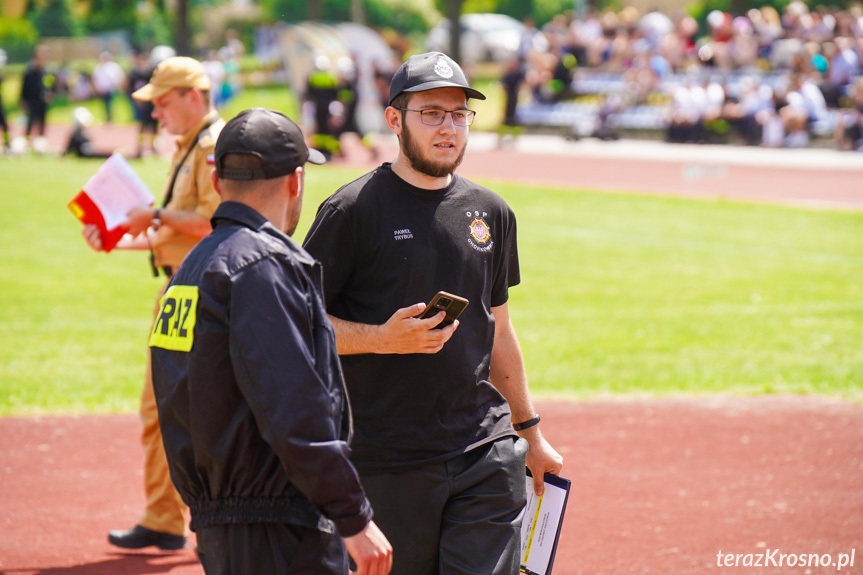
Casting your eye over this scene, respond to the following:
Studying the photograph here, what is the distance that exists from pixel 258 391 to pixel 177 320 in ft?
1.07

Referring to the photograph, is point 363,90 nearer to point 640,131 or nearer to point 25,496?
point 640,131

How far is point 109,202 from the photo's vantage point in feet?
18.9

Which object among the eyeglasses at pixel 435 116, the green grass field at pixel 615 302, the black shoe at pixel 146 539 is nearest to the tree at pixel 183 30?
the green grass field at pixel 615 302

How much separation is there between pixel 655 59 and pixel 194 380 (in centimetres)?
3280

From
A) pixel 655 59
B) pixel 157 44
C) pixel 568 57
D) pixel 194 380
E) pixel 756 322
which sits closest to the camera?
pixel 194 380

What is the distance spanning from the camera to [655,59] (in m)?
33.8

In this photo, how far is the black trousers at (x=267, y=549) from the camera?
2.86 m

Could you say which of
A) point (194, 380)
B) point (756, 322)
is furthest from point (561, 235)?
point (194, 380)

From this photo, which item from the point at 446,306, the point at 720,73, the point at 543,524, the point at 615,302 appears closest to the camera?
the point at 446,306

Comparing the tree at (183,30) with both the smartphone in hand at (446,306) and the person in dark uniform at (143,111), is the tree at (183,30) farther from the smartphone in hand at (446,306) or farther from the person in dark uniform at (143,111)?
the smartphone in hand at (446,306)

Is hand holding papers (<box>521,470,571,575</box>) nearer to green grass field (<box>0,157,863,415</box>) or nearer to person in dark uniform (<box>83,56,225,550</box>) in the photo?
person in dark uniform (<box>83,56,225,550</box>)

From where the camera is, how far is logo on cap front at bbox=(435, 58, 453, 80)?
379 centimetres

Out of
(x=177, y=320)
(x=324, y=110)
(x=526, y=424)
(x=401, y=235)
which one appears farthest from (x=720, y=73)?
(x=177, y=320)

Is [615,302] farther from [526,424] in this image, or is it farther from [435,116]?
[435,116]
